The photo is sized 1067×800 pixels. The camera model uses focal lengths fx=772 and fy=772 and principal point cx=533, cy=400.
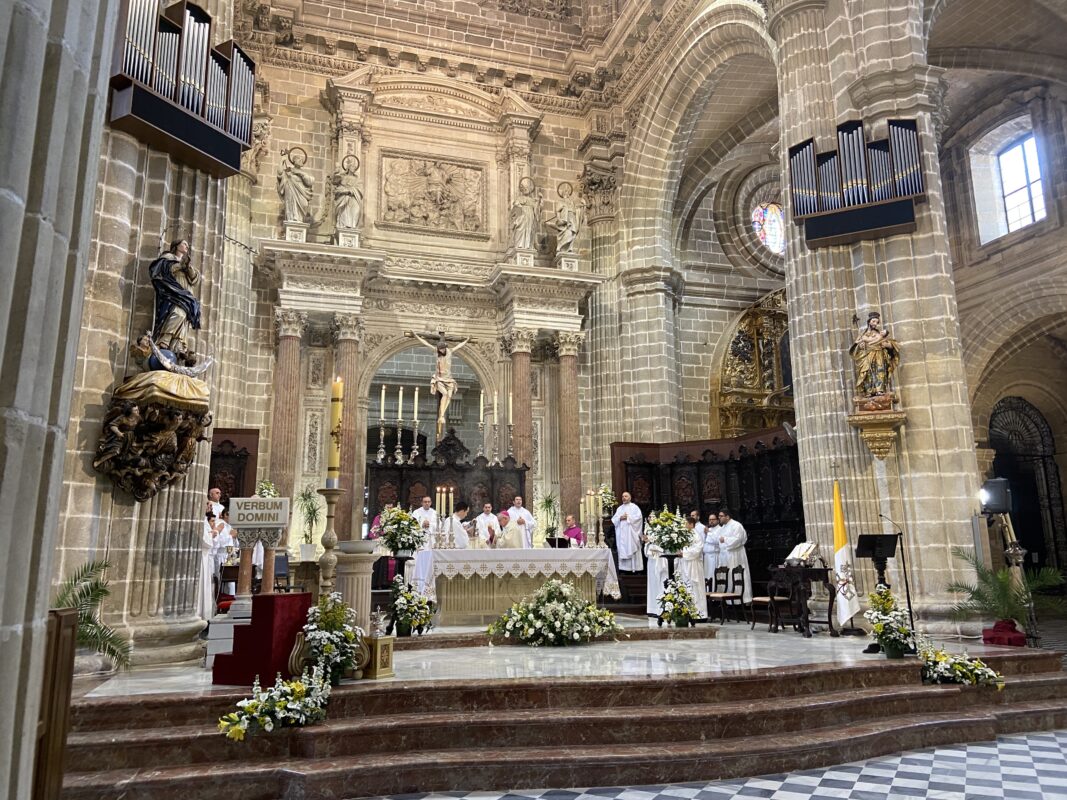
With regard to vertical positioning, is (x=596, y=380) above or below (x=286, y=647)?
above

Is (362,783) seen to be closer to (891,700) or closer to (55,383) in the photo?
(55,383)

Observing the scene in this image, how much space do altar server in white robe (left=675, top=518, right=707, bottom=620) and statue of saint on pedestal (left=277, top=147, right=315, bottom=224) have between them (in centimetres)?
1004

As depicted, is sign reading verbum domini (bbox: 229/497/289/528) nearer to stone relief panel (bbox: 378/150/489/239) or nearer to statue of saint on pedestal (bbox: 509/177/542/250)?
statue of saint on pedestal (bbox: 509/177/542/250)

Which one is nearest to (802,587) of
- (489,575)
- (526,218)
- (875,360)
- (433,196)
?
(875,360)

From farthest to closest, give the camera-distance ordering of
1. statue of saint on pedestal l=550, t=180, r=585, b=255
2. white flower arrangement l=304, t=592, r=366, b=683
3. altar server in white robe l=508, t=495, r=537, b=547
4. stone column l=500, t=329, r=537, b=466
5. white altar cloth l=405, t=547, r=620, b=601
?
statue of saint on pedestal l=550, t=180, r=585, b=255
stone column l=500, t=329, r=537, b=466
altar server in white robe l=508, t=495, r=537, b=547
white altar cloth l=405, t=547, r=620, b=601
white flower arrangement l=304, t=592, r=366, b=683

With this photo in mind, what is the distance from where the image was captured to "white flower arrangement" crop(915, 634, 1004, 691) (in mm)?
6527

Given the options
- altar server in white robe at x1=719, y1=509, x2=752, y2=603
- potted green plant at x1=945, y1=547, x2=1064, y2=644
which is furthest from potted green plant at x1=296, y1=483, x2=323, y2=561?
potted green plant at x1=945, y1=547, x2=1064, y2=644

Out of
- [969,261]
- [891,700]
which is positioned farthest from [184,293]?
[969,261]

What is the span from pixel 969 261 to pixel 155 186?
1720cm

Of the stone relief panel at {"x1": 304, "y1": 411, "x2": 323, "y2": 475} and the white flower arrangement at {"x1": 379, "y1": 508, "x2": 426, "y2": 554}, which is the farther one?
the stone relief panel at {"x1": 304, "y1": 411, "x2": 323, "y2": 475}

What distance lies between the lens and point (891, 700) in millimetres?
6176

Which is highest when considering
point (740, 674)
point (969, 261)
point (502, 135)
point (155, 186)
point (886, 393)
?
point (502, 135)

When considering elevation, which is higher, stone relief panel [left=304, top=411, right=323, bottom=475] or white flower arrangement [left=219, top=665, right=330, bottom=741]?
stone relief panel [left=304, top=411, right=323, bottom=475]

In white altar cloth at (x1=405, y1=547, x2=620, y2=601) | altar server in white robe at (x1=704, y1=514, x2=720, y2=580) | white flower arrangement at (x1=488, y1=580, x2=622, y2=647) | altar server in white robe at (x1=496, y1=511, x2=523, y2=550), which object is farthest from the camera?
altar server in white robe at (x1=704, y1=514, x2=720, y2=580)
